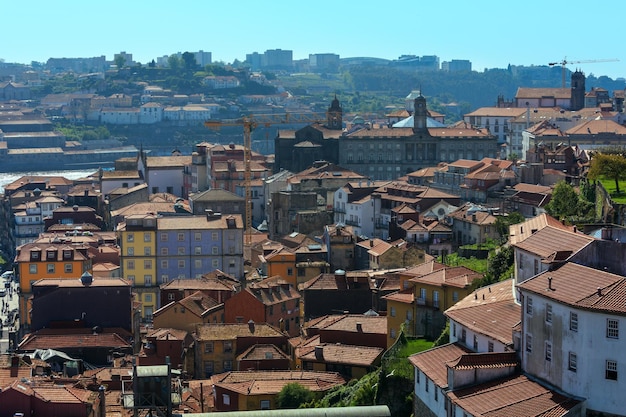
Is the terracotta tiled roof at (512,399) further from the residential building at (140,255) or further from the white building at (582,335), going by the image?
the residential building at (140,255)

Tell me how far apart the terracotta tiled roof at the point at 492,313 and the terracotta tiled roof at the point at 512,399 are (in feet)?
4.73

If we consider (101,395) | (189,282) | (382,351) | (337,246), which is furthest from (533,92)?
(101,395)

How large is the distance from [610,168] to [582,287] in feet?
68.1

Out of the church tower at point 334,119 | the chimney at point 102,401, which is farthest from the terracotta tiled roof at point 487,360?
the church tower at point 334,119

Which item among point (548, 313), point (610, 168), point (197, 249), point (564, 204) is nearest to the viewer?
point (548, 313)

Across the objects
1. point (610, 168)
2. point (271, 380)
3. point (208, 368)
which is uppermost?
point (610, 168)

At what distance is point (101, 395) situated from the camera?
95.5ft

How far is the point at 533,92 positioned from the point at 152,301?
61999 mm

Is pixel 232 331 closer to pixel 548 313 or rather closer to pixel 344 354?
pixel 344 354

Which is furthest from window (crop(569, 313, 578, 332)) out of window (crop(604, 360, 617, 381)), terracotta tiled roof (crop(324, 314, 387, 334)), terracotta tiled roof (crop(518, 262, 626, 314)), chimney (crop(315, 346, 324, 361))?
terracotta tiled roof (crop(324, 314, 387, 334))

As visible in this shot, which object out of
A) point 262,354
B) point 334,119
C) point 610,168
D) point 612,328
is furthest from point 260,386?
point 334,119

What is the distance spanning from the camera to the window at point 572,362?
22156 millimetres

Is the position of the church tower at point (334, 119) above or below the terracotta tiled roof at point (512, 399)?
above

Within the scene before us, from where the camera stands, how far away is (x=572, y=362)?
2227cm
